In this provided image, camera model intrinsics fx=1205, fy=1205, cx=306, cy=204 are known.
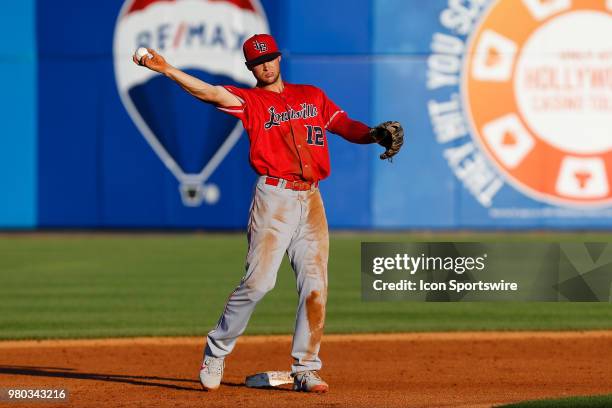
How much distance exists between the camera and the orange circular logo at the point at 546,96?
22.3 m

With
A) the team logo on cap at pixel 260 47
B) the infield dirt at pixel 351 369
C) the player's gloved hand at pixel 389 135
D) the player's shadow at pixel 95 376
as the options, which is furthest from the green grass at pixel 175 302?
the team logo on cap at pixel 260 47

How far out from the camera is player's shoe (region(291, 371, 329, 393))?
7.54 m

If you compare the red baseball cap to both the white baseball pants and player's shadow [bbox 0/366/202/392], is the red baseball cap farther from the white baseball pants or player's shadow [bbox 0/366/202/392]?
player's shadow [bbox 0/366/202/392]

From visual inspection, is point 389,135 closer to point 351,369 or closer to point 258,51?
point 258,51

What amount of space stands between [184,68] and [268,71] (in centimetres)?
1551

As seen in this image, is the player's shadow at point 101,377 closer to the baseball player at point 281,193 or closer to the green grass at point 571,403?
the baseball player at point 281,193

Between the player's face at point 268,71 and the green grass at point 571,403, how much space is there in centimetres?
241

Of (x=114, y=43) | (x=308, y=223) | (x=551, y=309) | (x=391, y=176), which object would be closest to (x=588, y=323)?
(x=551, y=309)

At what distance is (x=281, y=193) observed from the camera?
7.33 m

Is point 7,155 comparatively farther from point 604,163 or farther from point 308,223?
point 308,223

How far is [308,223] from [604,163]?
625 inches

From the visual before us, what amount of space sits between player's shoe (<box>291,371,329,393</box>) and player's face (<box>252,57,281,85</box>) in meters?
1.84

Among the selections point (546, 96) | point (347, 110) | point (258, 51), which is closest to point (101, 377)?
point (258, 51)

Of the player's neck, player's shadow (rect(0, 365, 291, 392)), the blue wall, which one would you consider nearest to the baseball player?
the player's neck
